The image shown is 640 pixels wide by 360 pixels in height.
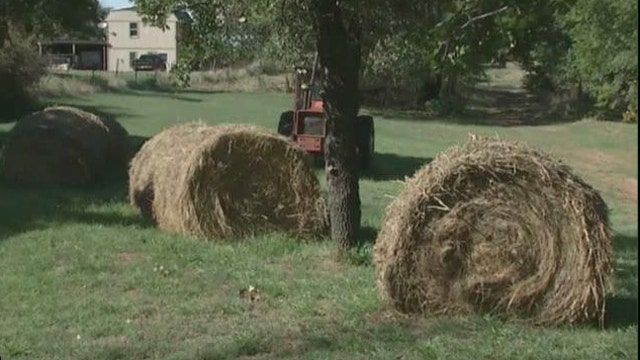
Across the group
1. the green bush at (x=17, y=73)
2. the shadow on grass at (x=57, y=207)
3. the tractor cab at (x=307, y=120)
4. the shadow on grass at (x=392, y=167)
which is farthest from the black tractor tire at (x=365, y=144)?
the green bush at (x=17, y=73)

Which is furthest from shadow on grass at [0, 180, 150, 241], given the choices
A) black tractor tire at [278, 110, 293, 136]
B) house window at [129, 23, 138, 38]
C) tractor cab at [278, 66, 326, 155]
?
house window at [129, 23, 138, 38]

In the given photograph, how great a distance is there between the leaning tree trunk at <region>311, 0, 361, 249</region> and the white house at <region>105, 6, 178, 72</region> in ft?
243

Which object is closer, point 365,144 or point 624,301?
point 624,301

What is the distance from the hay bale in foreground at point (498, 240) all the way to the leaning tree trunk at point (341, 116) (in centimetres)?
258

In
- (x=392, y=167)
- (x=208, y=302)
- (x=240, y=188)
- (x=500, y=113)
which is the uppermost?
(x=240, y=188)

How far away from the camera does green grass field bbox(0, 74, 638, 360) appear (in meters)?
6.74

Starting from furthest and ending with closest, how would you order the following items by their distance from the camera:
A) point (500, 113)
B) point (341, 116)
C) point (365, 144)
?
point (500, 113) → point (365, 144) → point (341, 116)

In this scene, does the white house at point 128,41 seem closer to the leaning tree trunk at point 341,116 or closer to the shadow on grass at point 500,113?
the shadow on grass at point 500,113

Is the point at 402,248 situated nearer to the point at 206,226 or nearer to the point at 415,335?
the point at 415,335

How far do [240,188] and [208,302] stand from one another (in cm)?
351

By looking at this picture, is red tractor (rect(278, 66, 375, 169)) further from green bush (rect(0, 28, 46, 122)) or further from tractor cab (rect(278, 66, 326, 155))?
green bush (rect(0, 28, 46, 122))

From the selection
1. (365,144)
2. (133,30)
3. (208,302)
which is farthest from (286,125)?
(133,30)

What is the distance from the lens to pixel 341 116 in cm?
1034

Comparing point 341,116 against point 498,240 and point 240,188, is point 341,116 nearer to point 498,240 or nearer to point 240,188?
point 240,188
